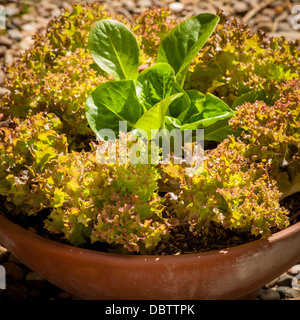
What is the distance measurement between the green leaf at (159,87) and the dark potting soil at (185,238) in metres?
0.39

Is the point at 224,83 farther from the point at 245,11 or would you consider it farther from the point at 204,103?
the point at 245,11

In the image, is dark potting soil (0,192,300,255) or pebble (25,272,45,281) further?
pebble (25,272,45,281)

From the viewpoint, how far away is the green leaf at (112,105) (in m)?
1.51

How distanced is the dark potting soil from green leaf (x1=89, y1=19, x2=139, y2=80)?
0.56m

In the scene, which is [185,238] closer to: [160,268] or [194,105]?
[160,268]

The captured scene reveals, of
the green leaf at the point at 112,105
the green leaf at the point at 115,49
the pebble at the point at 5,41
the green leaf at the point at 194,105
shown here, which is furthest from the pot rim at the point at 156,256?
the pebble at the point at 5,41

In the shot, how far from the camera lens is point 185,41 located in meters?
1.67

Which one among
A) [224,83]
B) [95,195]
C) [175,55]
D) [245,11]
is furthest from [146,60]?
[245,11]

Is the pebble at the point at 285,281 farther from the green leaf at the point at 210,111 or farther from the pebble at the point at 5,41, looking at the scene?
the pebble at the point at 5,41

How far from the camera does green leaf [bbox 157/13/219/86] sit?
1627 millimetres

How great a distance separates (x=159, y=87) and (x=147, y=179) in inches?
15.1

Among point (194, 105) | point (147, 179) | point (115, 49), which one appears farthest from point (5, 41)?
point (147, 179)

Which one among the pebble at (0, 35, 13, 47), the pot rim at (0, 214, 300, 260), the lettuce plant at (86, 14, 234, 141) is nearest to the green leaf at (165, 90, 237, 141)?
the lettuce plant at (86, 14, 234, 141)

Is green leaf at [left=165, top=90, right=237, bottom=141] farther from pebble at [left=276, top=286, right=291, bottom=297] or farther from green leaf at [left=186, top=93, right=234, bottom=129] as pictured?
pebble at [left=276, top=286, right=291, bottom=297]
